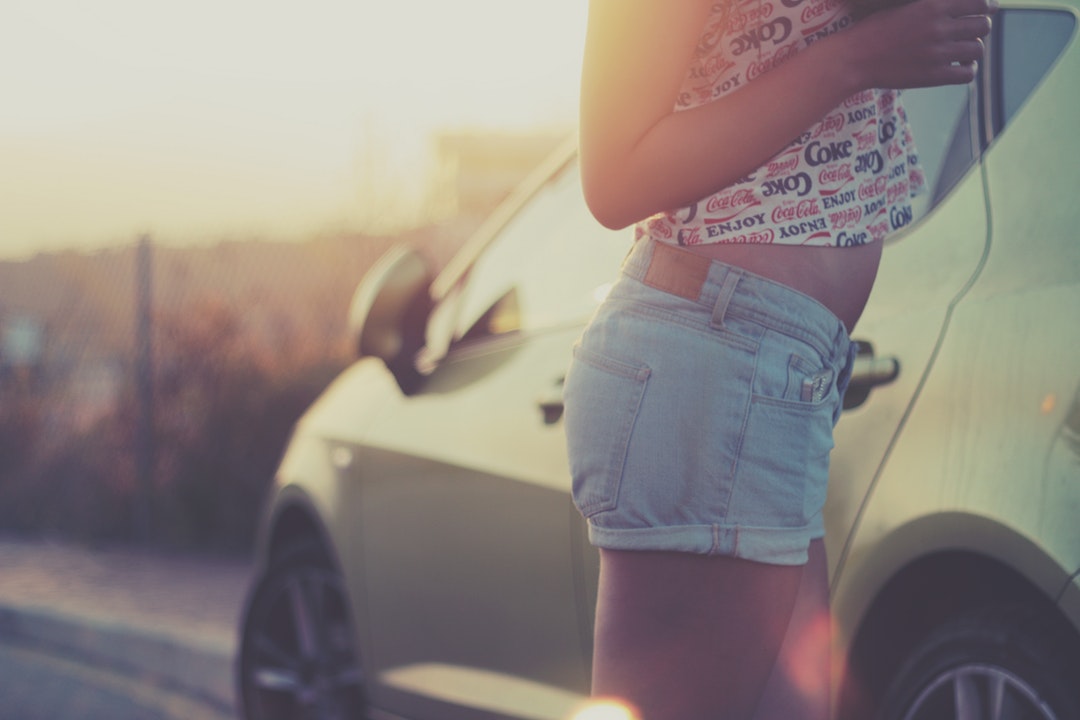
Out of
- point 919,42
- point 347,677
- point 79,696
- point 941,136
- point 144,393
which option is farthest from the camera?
point 144,393

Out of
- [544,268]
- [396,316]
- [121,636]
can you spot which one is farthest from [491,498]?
[121,636]

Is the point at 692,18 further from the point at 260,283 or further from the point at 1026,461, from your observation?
the point at 260,283

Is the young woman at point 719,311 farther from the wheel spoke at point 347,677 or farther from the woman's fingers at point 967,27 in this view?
the wheel spoke at point 347,677

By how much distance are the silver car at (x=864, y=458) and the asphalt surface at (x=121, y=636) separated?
1750 millimetres

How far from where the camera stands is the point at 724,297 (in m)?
1.60

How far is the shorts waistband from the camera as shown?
62.9 inches

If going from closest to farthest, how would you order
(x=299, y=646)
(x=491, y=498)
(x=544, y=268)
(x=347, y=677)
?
(x=491, y=498)
(x=544, y=268)
(x=347, y=677)
(x=299, y=646)

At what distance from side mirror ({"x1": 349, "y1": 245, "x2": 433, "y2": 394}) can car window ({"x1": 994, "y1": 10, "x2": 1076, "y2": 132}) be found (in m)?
1.70

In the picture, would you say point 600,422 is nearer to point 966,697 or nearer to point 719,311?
point 719,311

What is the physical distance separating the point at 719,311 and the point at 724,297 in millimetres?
18

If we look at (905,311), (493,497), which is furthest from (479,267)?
(905,311)

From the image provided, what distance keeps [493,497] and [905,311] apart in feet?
3.72

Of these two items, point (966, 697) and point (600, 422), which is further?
point (966, 697)

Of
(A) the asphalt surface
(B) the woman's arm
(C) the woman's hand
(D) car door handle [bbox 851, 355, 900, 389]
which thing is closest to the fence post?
(A) the asphalt surface
